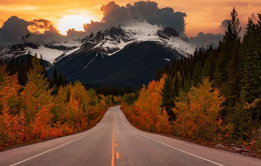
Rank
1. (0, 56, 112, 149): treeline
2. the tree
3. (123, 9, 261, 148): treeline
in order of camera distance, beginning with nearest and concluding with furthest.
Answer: (0, 56, 112, 149): treeline → the tree → (123, 9, 261, 148): treeline

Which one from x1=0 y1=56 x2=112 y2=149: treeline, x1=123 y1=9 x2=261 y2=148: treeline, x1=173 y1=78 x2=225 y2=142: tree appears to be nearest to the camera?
x1=0 y1=56 x2=112 y2=149: treeline

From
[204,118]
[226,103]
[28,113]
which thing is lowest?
[28,113]

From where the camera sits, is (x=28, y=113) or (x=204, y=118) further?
(x=28, y=113)

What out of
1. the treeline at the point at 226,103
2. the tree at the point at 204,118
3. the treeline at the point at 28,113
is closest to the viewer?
the treeline at the point at 28,113

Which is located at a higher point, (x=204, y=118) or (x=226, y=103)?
(x=226, y=103)

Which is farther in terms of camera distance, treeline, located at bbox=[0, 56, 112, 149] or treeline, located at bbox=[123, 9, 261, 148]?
treeline, located at bbox=[123, 9, 261, 148]

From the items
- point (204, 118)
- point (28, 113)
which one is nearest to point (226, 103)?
point (204, 118)

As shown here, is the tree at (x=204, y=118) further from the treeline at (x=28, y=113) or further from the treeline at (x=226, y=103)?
the treeline at (x=28, y=113)

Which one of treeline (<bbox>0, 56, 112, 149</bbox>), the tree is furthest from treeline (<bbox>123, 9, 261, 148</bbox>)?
treeline (<bbox>0, 56, 112, 149</bbox>)

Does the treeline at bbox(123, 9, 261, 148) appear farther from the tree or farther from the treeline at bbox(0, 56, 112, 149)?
the treeline at bbox(0, 56, 112, 149)

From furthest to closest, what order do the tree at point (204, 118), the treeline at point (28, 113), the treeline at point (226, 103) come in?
the treeline at point (226, 103)
the tree at point (204, 118)
the treeline at point (28, 113)

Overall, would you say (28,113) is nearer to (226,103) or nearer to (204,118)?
(204,118)

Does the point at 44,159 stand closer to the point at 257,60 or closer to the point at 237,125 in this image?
the point at 237,125

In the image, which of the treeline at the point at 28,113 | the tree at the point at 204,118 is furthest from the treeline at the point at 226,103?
the treeline at the point at 28,113
